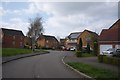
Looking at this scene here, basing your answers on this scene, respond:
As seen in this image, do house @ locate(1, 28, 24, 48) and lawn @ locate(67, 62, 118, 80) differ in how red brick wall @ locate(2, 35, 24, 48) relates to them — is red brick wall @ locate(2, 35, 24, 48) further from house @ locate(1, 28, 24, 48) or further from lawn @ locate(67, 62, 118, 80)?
lawn @ locate(67, 62, 118, 80)

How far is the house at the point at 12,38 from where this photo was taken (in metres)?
77.6

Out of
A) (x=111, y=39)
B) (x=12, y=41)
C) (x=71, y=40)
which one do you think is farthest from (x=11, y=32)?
(x=111, y=39)

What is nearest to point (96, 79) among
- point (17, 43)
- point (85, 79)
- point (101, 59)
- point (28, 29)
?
point (85, 79)

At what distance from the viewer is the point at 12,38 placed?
79875mm

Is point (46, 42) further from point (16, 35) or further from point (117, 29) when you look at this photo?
point (117, 29)

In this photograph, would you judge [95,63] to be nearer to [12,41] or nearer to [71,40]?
[12,41]

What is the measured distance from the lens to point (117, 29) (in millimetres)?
43594

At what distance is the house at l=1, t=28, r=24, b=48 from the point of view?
3054 inches

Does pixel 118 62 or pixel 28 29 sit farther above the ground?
pixel 28 29

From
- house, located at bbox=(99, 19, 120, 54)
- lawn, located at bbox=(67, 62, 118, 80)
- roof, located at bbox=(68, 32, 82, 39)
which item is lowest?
lawn, located at bbox=(67, 62, 118, 80)

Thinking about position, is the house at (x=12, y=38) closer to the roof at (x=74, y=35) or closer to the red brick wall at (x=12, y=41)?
the red brick wall at (x=12, y=41)

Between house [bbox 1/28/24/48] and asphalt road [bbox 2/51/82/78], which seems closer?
asphalt road [bbox 2/51/82/78]

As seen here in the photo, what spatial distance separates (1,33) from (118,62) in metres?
61.1

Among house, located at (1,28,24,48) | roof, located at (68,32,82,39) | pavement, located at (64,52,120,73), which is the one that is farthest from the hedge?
roof, located at (68,32,82,39)
